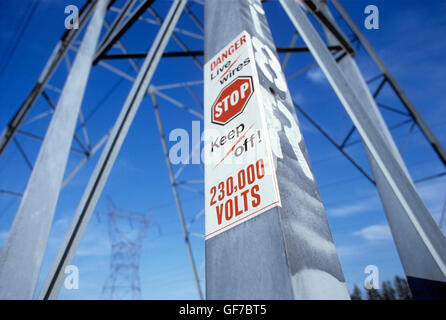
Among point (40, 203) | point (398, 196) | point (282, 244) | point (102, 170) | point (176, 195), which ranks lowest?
point (282, 244)

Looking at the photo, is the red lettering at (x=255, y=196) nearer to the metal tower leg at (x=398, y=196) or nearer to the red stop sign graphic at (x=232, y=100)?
the red stop sign graphic at (x=232, y=100)

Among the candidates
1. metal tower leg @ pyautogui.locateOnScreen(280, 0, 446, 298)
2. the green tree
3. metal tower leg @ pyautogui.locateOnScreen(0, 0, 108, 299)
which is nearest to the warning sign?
metal tower leg @ pyautogui.locateOnScreen(280, 0, 446, 298)

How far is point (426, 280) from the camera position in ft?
10.5

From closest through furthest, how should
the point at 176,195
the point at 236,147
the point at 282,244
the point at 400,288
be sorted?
the point at 282,244 < the point at 236,147 < the point at 176,195 < the point at 400,288

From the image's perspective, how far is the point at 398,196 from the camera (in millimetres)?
1968

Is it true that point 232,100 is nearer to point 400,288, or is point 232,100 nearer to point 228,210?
point 228,210

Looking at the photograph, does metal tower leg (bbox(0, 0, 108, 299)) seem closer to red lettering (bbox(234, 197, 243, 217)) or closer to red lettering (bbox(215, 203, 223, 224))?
red lettering (bbox(215, 203, 223, 224))

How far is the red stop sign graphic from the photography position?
75.1 inches

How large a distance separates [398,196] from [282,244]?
1.29 meters

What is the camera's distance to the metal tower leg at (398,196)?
1.87 metres

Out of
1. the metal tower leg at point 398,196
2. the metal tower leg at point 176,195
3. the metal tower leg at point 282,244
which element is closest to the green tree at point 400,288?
the metal tower leg at point 176,195

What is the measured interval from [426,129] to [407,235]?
12.3ft

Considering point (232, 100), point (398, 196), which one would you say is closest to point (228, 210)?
point (232, 100)
